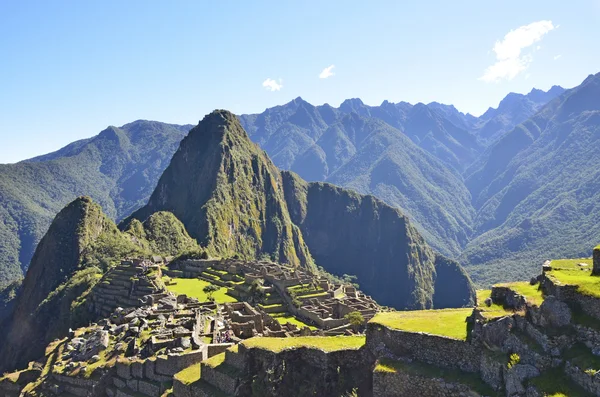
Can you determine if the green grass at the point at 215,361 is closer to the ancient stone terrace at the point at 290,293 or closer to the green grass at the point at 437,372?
the green grass at the point at 437,372

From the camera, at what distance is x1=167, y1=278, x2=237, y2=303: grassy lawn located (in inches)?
2608

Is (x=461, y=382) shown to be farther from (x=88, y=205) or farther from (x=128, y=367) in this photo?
(x=88, y=205)

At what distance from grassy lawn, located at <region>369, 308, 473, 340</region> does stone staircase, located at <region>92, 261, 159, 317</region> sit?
158ft

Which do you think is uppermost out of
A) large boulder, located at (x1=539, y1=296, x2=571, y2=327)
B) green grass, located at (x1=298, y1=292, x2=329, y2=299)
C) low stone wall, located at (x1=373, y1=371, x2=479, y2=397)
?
large boulder, located at (x1=539, y1=296, x2=571, y2=327)

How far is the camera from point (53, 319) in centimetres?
9088

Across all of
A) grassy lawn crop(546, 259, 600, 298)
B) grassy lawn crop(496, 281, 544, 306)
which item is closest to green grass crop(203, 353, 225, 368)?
grassy lawn crop(496, 281, 544, 306)

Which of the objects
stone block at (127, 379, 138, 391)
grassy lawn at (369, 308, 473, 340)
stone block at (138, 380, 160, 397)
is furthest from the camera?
stone block at (127, 379, 138, 391)

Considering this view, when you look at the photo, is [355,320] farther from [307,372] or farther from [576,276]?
[576,276]

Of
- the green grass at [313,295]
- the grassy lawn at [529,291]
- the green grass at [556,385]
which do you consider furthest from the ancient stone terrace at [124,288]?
the green grass at [556,385]

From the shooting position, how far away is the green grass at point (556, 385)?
12.6 metres

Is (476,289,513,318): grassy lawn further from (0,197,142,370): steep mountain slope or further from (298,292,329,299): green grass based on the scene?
(0,197,142,370): steep mountain slope

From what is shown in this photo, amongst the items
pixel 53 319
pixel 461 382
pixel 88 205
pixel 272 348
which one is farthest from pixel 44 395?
pixel 88 205

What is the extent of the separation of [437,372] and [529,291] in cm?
424

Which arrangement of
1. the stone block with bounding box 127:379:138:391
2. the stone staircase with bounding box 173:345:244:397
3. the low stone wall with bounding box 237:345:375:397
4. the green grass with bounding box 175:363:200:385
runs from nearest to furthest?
the low stone wall with bounding box 237:345:375:397 < the stone staircase with bounding box 173:345:244:397 < the green grass with bounding box 175:363:200:385 < the stone block with bounding box 127:379:138:391
